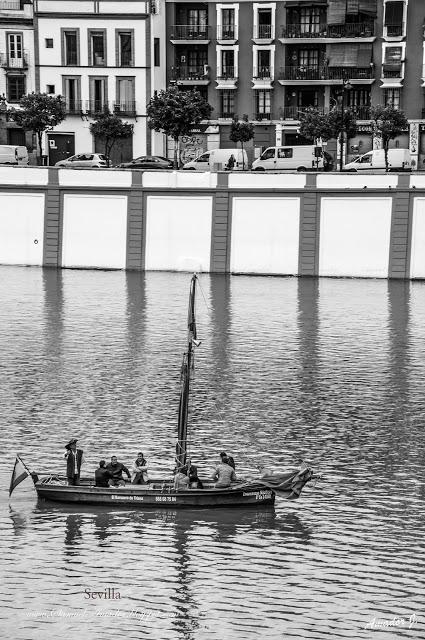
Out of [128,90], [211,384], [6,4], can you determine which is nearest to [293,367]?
[211,384]

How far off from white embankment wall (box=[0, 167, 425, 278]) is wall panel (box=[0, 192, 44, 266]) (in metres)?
0.08

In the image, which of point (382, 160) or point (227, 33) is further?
point (227, 33)

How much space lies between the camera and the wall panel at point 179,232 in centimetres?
9656

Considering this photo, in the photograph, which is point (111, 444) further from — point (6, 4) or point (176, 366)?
point (6, 4)

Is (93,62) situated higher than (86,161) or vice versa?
(93,62)

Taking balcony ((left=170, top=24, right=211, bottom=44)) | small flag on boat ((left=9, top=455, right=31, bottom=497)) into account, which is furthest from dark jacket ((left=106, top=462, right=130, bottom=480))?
balcony ((left=170, top=24, right=211, bottom=44))

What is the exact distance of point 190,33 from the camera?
4776 inches

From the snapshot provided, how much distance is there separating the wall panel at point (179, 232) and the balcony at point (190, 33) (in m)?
29.3

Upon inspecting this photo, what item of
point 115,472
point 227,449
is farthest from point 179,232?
point 115,472

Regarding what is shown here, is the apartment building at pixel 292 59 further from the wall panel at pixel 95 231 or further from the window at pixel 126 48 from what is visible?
the wall panel at pixel 95 231

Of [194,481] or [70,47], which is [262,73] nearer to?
[70,47]

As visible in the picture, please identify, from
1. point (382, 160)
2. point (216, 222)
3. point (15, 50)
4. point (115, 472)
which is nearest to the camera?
point (115, 472)

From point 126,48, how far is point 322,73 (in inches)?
758

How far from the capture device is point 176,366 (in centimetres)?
6334
